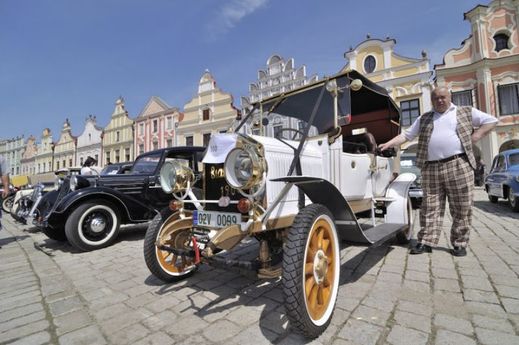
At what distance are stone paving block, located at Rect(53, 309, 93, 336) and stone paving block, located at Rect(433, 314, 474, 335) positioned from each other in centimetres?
257

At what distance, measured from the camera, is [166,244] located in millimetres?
2666

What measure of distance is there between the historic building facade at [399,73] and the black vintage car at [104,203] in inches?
624

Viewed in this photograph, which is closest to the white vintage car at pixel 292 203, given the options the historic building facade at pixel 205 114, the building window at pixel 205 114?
the historic building facade at pixel 205 114

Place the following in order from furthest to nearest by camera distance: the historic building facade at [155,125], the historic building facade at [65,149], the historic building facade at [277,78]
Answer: the historic building facade at [65,149], the historic building facade at [155,125], the historic building facade at [277,78]

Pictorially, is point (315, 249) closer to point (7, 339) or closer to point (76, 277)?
point (7, 339)

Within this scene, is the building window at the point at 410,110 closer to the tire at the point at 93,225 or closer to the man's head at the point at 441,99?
the man's head at the point at 441,99

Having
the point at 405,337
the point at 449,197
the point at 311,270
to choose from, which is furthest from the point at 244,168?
the point at 449,197

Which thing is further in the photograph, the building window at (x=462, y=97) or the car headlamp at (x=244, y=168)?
the building window at (x=462, y=97)

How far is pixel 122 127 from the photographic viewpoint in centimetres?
3303

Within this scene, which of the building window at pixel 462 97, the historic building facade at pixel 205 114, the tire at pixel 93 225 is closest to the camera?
the tire at pixel 93 225

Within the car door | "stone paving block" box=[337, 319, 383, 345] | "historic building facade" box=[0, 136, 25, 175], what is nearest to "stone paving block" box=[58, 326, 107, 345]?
"stone paving block" box=[337, 319, 383, 345]

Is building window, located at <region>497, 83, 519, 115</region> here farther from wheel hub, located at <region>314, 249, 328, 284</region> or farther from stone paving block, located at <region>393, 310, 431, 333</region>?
wheel hub, located at <region>314, 249, 328, 284</region>

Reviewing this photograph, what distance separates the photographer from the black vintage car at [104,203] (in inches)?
173

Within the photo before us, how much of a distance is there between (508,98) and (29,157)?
215 feet
